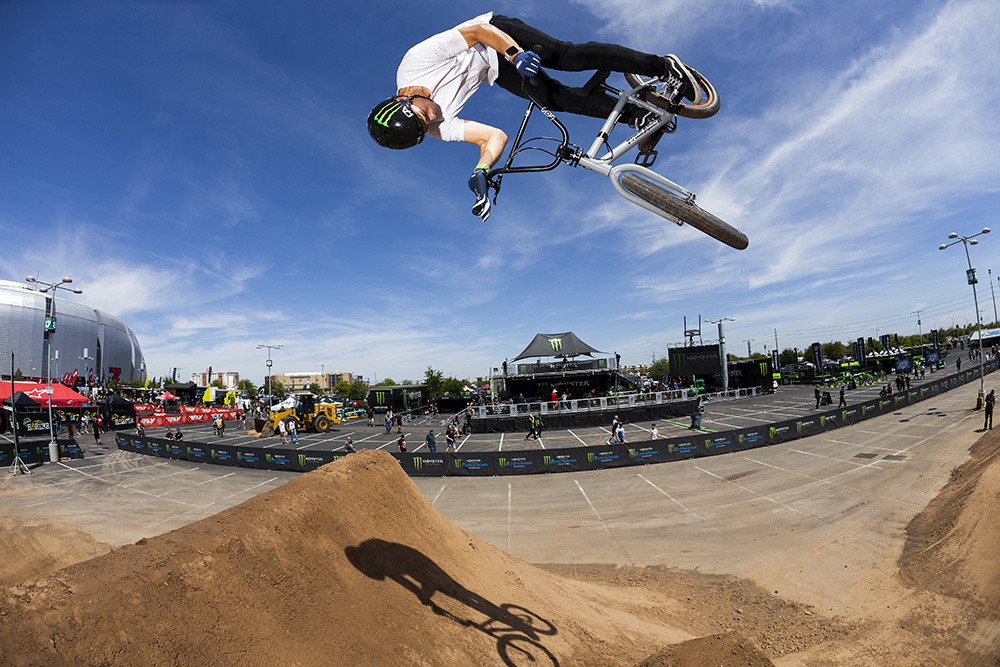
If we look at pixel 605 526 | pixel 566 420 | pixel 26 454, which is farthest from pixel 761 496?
pixel 26 454

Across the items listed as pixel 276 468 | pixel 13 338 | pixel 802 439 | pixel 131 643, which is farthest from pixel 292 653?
pixel 13 338

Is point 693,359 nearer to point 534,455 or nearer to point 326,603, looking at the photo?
point 534,455

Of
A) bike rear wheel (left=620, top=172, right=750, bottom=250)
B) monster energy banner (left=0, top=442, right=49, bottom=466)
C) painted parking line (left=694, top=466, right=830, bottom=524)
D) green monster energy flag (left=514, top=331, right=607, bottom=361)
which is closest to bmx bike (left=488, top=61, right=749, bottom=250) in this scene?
bike rear wheel (left=620, top=172, right=750, bottom=250)

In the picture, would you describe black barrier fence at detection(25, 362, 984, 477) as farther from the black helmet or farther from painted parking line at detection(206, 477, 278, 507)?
the black helmet

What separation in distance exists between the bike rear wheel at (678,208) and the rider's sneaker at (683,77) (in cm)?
99

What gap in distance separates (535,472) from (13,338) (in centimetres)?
16636

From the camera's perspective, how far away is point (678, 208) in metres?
4.10

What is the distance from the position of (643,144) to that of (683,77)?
2.20ft

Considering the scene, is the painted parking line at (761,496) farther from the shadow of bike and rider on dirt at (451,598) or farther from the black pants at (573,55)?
the black pants at (573,55)

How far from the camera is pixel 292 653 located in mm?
5422

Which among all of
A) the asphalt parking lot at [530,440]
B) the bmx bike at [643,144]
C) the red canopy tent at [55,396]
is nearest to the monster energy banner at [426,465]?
the asphalt parking lot at [530,440]

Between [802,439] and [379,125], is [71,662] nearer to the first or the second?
[379,125]

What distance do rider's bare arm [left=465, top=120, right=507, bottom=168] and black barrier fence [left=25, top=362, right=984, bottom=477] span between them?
746 inches

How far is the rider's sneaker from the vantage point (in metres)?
4.14
